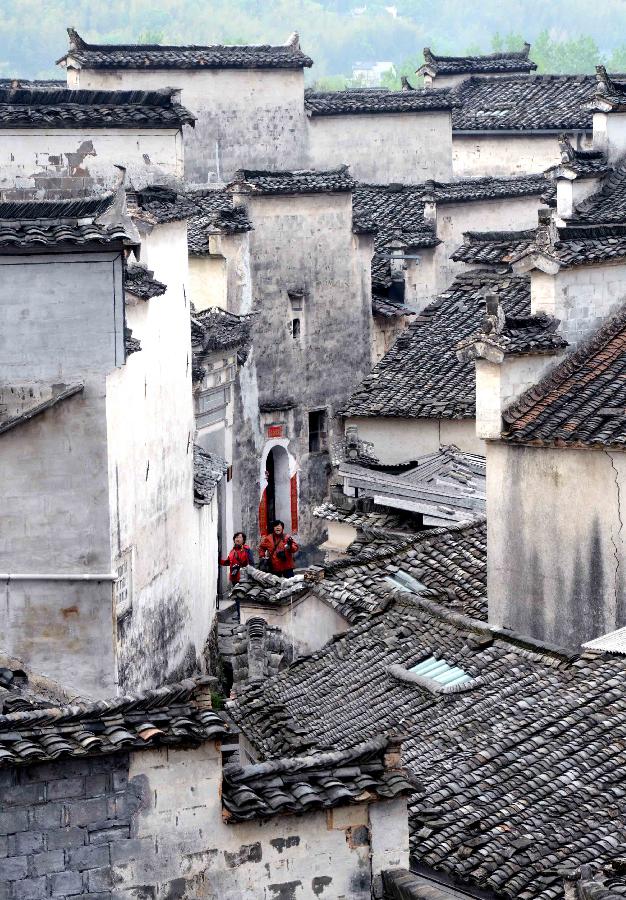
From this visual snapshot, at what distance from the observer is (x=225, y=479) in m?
35.3

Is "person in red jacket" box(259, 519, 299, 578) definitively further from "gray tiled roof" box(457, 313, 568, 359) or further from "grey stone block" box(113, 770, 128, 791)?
"grey stone block" box(113, 770, 128, 791)

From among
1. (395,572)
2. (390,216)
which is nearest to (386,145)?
(390,216)

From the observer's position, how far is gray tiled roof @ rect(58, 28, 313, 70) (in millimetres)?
43312

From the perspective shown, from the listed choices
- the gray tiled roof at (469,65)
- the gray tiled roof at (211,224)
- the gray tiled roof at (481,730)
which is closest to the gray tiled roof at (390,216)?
the gray tiled roof at (211,224)

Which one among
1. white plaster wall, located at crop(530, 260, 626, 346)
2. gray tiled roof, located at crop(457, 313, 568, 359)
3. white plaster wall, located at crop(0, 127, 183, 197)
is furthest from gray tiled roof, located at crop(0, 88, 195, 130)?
gray tiled roof, located at crop(457, 313, 568, 359)

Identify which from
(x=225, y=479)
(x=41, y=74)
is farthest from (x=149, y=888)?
(x=41, y=74)

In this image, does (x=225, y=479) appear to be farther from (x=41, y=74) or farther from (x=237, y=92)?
(x=41, y=74)

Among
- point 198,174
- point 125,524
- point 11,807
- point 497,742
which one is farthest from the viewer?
point 198,174

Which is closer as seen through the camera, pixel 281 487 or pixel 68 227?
pixel 68 227

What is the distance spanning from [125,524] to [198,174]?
23.1m

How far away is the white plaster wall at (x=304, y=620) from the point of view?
2403 cm

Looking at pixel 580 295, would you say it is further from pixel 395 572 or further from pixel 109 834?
pixel 109 834

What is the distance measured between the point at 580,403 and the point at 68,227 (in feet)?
20.2

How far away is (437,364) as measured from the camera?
110ft
